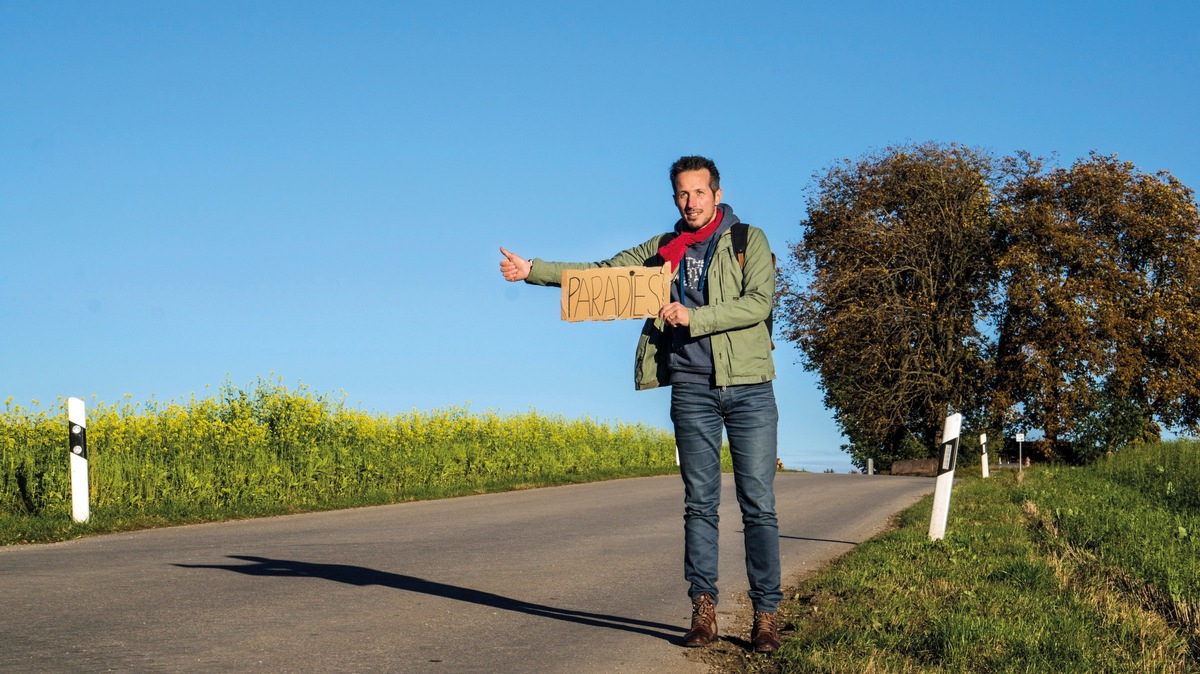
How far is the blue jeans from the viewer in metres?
5.16

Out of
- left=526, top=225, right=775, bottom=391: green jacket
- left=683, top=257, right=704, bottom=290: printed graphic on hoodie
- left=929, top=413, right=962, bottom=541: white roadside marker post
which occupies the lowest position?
left=929, top=413, right=962, bottom=541: white roadside marker post

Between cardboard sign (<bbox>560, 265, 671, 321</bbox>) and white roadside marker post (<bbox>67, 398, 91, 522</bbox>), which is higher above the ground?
cardboard sign (<bbox>560, 265, 671, 321</bbox>)

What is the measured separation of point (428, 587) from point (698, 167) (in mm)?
3432

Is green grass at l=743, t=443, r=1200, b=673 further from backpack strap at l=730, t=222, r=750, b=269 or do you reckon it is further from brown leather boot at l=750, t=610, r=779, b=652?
backpack strap at l=730, t=222, r=750, b=269

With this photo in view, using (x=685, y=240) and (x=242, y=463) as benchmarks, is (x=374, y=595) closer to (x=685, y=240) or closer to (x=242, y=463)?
(x=685, y=240)

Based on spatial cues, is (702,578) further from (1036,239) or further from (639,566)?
(1036,239)

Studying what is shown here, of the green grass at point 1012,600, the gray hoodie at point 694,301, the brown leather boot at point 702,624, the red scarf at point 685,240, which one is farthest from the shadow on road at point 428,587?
the red scarf at point 685,240

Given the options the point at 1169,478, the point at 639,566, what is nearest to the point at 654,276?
the point at 639,566

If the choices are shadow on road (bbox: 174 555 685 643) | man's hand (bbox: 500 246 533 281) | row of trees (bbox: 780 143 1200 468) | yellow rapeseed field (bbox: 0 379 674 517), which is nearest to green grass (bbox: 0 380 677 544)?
yellow rapeseed field (bbox: 0 379 674 517)

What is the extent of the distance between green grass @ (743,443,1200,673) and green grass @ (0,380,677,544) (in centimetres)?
788

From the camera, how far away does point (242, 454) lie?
50.8ft

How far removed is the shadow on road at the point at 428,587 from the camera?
602 centimetres

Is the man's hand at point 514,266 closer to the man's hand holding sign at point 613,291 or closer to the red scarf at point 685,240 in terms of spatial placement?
the man's hand holding sign at point 613,291

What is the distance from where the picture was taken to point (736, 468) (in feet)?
17.1
